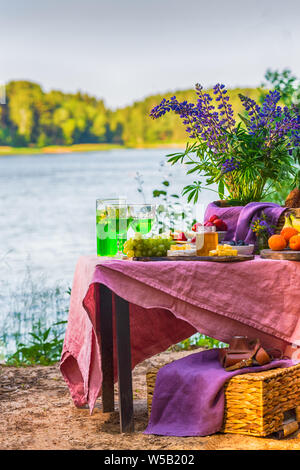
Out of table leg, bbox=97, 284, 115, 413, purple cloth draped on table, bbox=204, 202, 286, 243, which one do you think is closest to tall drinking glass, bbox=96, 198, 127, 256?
table leg, bbox=97, 284, 115, 413

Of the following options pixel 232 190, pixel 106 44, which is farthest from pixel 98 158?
pixel 232 190

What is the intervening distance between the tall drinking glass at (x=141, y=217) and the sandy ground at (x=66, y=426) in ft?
2.66

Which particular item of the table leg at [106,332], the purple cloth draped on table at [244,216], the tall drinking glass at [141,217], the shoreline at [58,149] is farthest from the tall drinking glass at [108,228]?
the shoreline at [58,149]

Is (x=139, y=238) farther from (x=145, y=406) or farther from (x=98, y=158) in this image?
(x=98, y=158)

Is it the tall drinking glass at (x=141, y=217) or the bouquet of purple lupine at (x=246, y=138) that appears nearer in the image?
the tall drinking glass at (x=141, y=217)

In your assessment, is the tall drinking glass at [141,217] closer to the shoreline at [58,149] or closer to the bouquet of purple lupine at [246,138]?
the bouquet of purple lupine at [246,138]

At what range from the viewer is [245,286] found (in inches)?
108

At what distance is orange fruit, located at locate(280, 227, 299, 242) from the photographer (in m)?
2.81

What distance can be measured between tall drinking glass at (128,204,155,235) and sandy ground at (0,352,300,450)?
2.66ft

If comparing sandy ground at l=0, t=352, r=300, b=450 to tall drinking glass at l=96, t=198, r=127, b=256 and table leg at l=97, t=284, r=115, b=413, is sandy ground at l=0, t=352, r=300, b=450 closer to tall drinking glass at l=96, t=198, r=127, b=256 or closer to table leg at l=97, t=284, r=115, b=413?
table leg at l=97, t=284, r=115, b=413

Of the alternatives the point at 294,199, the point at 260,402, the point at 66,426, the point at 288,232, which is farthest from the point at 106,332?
the point at 294,199

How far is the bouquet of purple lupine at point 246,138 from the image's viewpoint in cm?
316

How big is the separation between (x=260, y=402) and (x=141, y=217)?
91cm

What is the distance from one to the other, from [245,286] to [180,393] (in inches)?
19.1
